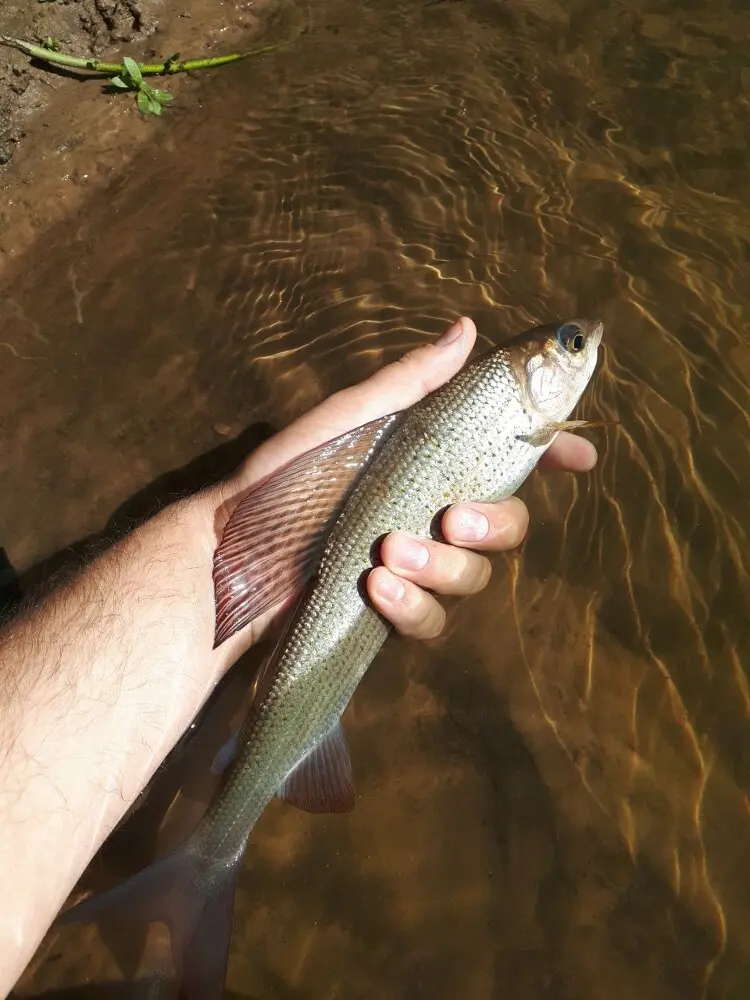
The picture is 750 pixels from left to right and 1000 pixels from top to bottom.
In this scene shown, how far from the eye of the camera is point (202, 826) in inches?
109

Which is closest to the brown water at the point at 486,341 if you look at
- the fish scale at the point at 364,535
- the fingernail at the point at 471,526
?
the fish scale at the point at 364,535

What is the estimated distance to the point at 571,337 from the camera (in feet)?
10.7

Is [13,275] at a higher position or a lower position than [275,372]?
higher

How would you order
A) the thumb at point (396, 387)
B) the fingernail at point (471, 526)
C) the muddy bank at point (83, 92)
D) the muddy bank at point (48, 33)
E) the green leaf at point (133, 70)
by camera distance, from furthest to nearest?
Answer: the green leaf at point (133, 70)
the muddy bank at point (48, 33)
the muddy bank at point (83, 92)
the thumb at point (396, 387)
the fingernail at point (471, 526)

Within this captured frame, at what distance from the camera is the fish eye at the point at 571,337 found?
3.26m

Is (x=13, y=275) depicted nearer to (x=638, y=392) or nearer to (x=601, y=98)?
(x=638, y=392)

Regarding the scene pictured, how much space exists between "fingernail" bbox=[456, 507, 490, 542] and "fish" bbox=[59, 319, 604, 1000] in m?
0.08

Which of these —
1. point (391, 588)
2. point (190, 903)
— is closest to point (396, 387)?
point (391, 588)

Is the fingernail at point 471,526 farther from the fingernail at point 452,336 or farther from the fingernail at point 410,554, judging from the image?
the fingernail at point 452,336

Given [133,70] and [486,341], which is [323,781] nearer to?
[486,341]

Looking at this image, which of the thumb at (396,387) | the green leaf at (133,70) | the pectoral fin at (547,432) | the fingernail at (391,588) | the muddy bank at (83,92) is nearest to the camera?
the fingernail at (391,588)

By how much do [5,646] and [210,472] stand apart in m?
1.66

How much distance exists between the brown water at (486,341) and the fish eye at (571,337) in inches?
43.5

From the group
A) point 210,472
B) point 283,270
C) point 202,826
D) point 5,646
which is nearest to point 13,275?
point 283,270
